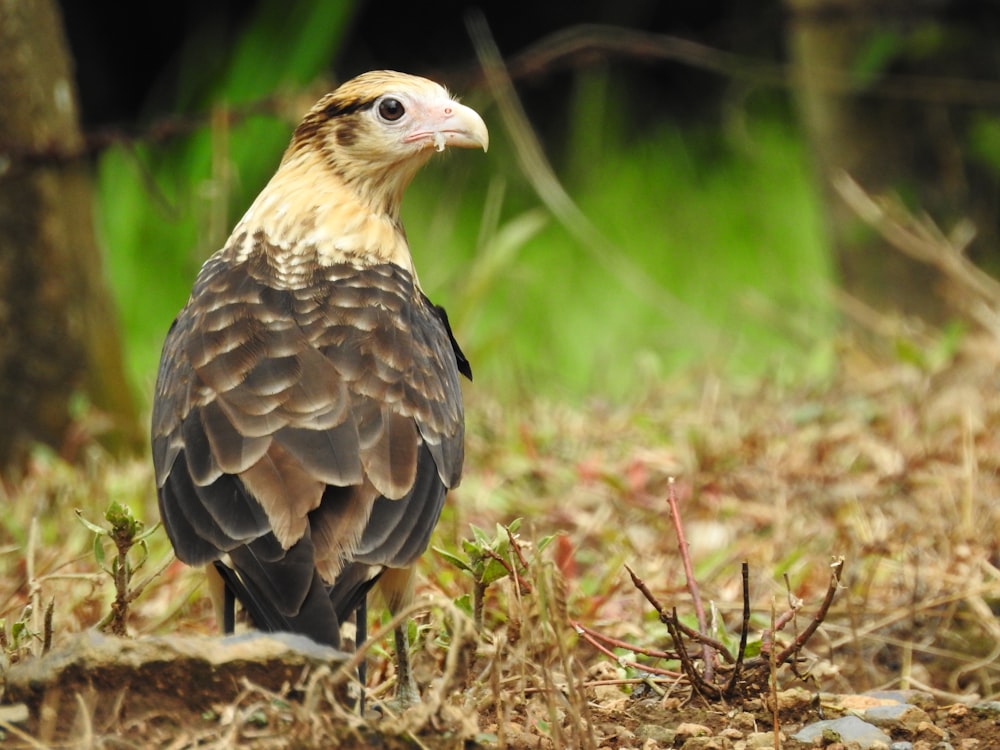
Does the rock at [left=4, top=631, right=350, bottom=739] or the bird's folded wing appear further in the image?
the bird's folded wing

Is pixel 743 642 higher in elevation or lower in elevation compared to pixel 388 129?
lower

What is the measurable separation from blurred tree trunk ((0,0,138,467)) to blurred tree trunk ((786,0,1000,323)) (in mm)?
3158

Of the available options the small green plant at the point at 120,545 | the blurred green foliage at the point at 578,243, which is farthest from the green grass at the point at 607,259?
the small green plant at the point at 120,545

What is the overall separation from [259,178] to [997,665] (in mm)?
4953

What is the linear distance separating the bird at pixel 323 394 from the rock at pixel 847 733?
28.0 inches

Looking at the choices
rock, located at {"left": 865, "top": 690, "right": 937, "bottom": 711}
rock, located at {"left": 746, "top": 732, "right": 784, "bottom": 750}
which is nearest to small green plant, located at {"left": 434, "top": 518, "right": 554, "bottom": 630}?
rock, located at {"left": 746, "top": 732, "right": 784, "bottom": 750}

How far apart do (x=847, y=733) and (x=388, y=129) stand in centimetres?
186

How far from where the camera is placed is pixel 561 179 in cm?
845

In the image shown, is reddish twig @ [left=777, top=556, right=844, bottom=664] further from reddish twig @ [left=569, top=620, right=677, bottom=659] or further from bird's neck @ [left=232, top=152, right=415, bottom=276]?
A: bird's neck @ [left=232, top=152, right=415, bottom=276]

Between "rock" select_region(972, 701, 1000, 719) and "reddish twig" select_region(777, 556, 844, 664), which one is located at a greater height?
"reddish twig" select_region(777, 556, 844, 664)

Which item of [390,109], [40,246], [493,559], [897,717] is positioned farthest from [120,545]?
[40,246]

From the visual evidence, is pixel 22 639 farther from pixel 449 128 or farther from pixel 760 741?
pixel 449 128

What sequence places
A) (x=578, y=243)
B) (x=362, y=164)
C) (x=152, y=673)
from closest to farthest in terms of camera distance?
(x=152, y=673)
(x=362, y=164)
(x=578, y=243)

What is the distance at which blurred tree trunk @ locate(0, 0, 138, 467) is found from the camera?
4.91 m
